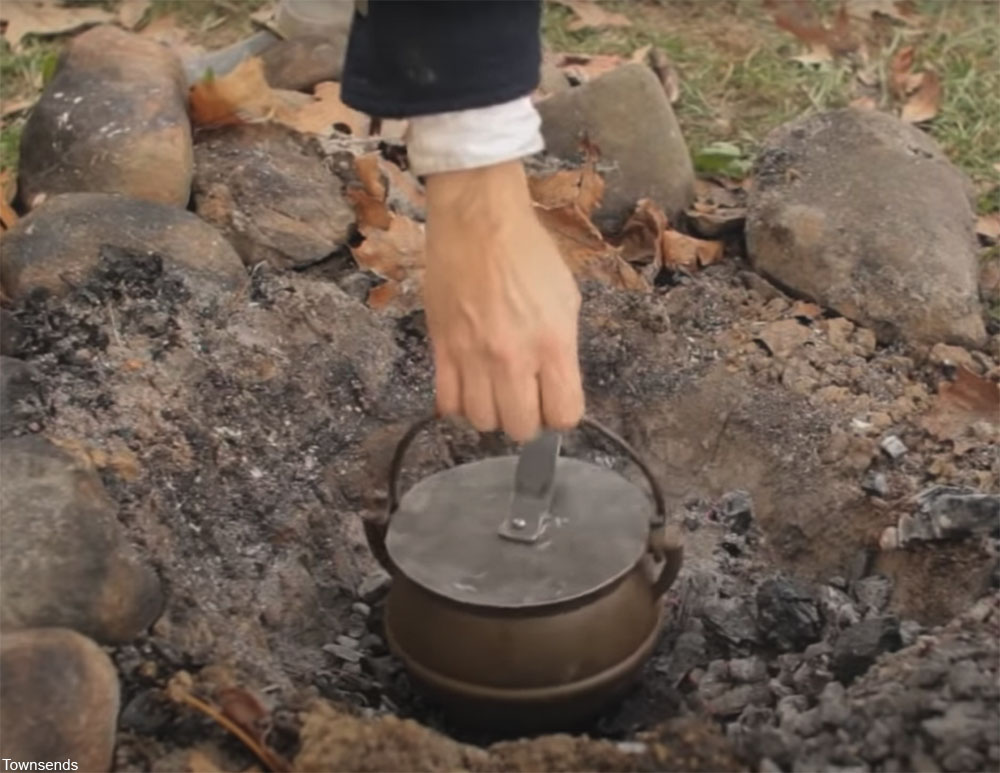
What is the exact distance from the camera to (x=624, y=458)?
3.62m

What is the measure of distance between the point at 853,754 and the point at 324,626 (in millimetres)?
1141

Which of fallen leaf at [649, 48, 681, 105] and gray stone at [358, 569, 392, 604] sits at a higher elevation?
gray stone at [358, 569, 392, 604]

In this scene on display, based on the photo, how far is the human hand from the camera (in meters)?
2.18

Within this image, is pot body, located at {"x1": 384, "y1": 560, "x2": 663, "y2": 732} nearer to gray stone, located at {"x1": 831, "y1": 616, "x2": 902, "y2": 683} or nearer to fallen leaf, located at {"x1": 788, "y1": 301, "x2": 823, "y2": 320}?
gray stone, located at {"x1": 831, "y1": 616, "x2": 902, "y2": 683}

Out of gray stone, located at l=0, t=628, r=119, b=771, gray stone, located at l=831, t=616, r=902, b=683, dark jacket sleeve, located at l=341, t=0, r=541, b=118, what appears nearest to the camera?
dark jacket sleeve, located at l=341, t=0, r=541, b=118

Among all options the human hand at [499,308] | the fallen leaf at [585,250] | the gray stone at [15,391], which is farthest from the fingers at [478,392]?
the fallen leaf at [585,250]

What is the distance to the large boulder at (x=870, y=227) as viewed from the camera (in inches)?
147

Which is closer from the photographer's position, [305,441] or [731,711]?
[731,711]

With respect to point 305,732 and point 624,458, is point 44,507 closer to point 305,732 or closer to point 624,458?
point 305,732

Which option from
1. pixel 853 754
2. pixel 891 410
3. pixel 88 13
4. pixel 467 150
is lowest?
pixel 88 13

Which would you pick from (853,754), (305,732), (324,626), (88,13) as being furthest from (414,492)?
(88,13)

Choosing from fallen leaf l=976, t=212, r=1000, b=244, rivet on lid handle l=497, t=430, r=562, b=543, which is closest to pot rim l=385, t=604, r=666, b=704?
rivet on lid handle l=497, t=430, r=562, b=543

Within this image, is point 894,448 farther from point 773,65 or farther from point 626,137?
point 773,65

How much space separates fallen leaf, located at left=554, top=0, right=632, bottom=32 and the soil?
6.36 feet
